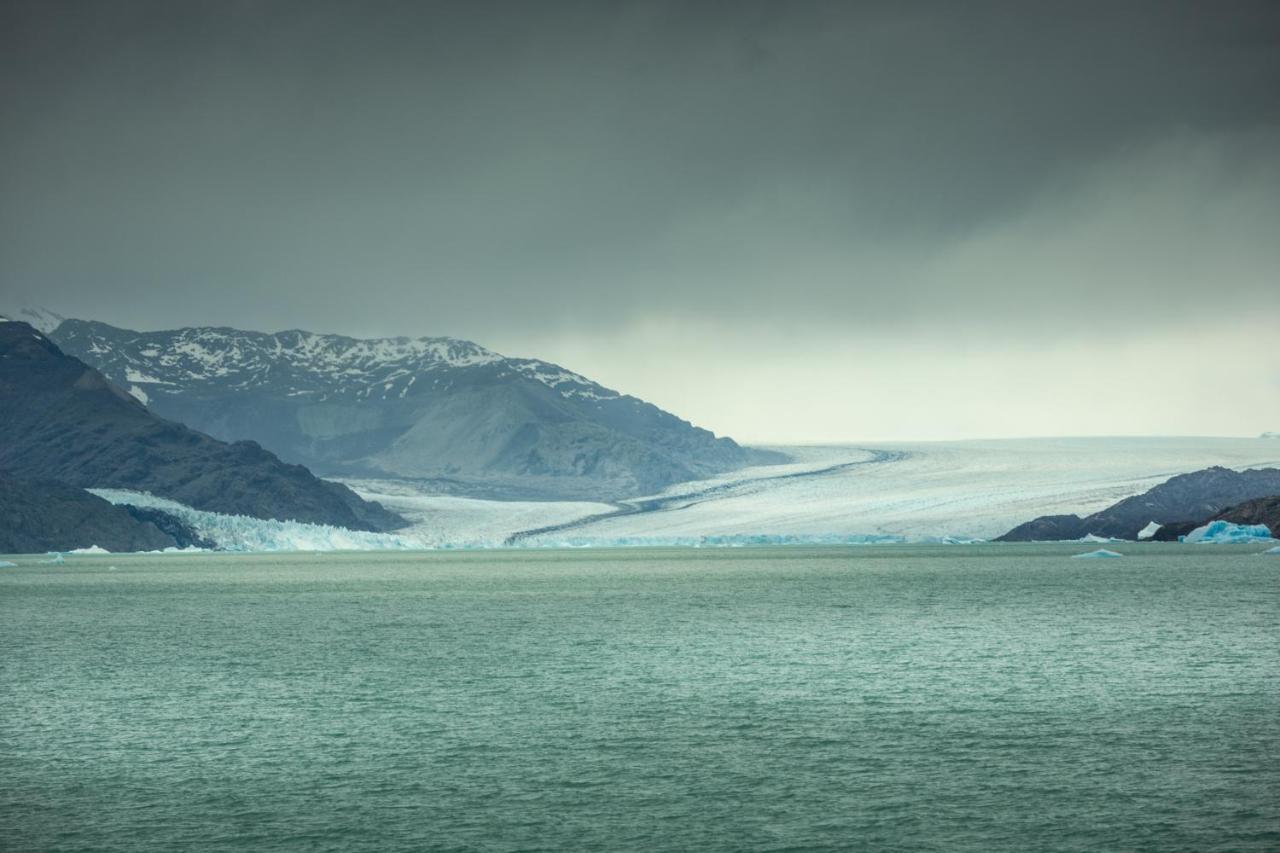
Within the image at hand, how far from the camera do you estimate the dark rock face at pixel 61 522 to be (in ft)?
469

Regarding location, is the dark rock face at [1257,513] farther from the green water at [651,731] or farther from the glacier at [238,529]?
the glacier at [238,529]

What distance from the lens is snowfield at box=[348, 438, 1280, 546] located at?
13375 cm

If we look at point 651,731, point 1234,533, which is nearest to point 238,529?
point 1234,533

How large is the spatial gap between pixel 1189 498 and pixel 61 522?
379 feet

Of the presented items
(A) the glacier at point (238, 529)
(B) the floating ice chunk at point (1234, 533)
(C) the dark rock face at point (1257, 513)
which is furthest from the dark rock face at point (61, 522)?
(C) the dark rock face at point (1257, 513)

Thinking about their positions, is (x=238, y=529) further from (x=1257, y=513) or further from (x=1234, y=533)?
(x=1257, y=513)

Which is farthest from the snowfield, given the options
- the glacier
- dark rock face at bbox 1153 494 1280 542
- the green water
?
the green water

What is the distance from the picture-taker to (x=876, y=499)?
5753 inches

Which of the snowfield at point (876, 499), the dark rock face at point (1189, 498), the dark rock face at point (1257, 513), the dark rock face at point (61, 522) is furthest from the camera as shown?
the dark rock face at point (61, 522)

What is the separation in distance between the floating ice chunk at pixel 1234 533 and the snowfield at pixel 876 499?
11.7 m

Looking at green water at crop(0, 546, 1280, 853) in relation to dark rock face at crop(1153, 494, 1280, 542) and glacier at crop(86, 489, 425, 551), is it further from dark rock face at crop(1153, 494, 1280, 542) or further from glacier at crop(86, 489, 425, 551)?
glacier at crop(86, 489, 425, 551)

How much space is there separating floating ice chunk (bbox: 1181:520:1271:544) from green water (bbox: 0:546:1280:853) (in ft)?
Result: 231

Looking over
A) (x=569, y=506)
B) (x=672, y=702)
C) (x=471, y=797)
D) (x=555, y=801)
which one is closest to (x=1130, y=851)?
(x=555, y=801)

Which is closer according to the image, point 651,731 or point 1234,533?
point 651,731
